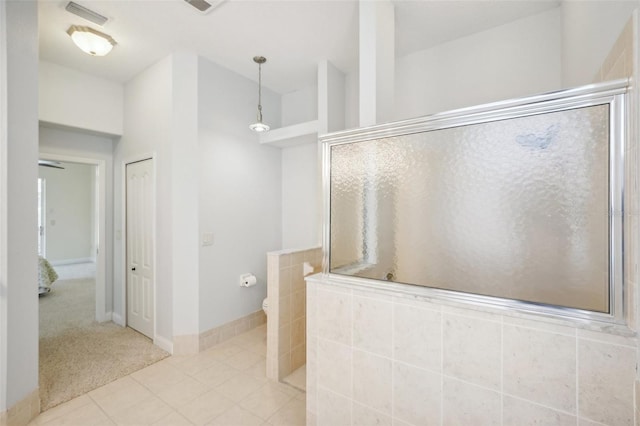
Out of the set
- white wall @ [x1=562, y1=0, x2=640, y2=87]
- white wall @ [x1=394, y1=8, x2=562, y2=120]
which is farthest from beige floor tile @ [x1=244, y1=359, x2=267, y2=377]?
white wall @ [x1=562, y1=0, x2=640, y2=87]

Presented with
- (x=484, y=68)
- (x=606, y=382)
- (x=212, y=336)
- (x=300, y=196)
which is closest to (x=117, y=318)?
(x=212, y=336)

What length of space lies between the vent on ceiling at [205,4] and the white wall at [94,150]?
7.32 ft

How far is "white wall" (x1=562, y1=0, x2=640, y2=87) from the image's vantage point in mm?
1098

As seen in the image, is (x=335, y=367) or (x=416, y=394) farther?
(x=335, y=367)

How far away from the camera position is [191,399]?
6.56ft

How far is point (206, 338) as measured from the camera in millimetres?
2746

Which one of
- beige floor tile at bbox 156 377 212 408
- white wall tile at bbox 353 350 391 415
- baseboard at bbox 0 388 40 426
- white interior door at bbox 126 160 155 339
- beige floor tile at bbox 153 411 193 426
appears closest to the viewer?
white wall tile at bbox 353 350 391 415

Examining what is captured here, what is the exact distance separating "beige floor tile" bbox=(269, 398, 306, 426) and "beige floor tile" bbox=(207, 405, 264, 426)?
0.10m

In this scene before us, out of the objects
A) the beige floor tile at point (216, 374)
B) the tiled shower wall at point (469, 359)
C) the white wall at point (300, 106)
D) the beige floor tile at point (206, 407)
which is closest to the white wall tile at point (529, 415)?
the tiled shower wall at point (469, 359)

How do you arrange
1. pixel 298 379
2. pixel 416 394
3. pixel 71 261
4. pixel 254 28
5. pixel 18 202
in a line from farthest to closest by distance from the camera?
1. pixel 71 261
2. pixel 254 28
3. pixel 298 379
4. pixel 18 202
5. pixel 416 394

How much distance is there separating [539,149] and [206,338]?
3031 millimetres

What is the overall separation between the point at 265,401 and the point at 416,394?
1297 millimetres

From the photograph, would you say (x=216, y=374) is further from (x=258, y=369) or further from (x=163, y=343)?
(x=163, y=343)

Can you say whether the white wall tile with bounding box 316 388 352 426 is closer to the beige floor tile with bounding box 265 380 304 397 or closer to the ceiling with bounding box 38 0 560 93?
the beige floor tile with bounding box 265 380 304 397
